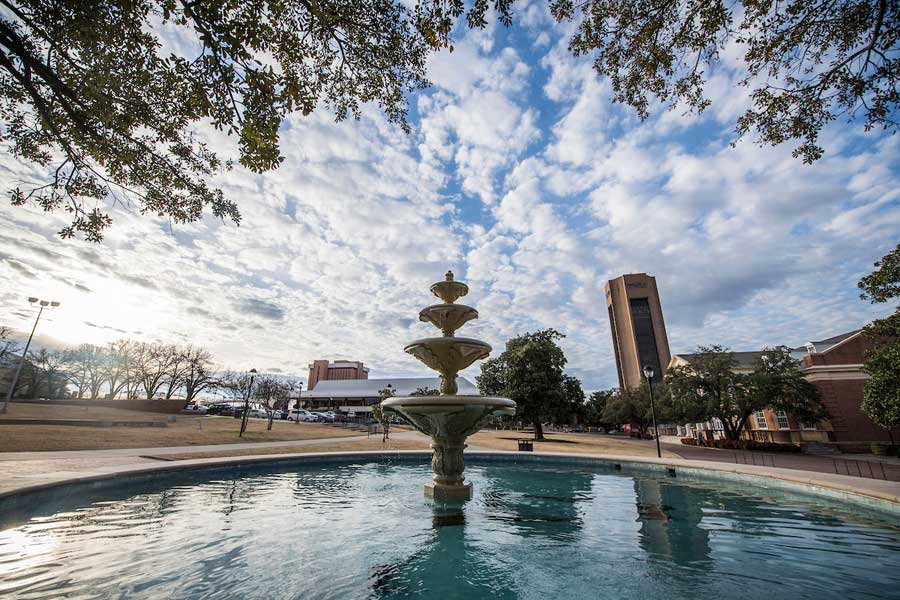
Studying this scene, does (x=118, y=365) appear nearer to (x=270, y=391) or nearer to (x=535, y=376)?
(x=270, y=391)

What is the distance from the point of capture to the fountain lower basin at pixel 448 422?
7.02 metres

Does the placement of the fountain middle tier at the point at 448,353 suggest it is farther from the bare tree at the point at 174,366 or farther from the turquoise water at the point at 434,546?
the bare tree at the point at 174,366

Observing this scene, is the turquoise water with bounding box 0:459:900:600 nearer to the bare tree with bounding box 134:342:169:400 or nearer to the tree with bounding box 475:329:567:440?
the tree with bounding box 475:329:567:440

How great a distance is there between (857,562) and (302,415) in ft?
186

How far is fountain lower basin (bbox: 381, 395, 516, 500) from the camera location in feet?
23.0

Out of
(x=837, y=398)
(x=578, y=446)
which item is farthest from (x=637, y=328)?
(x=578, y=446)

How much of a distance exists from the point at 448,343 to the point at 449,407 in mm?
1399

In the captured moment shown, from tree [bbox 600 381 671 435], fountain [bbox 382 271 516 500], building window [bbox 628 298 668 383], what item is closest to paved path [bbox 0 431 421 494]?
fountain [bbox 382 271 516 500]

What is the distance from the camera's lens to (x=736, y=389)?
28.8m

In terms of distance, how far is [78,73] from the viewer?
240 inches

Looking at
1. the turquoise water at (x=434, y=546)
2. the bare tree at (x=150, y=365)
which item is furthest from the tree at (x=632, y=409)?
the bare tree at (x=150, y=365)

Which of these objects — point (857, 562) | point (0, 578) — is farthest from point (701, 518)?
point (0, 578)

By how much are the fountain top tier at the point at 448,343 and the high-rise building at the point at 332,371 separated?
338 ft

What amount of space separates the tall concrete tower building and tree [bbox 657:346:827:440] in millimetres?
65865
